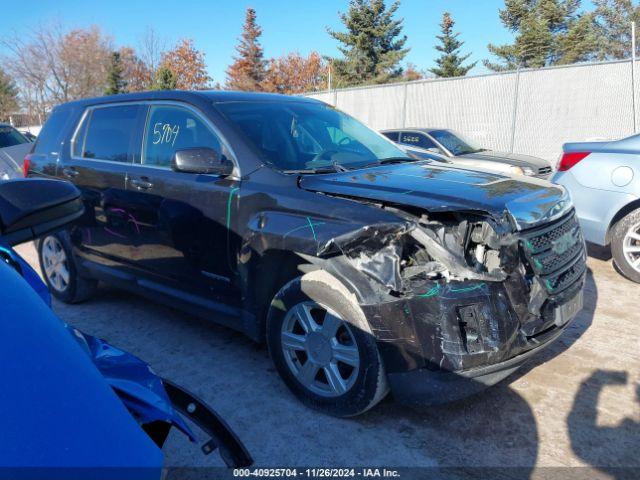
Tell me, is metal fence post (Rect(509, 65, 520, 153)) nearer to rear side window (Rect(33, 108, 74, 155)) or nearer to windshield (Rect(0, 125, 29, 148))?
windshield (Rect(0, 125, 29, 148))

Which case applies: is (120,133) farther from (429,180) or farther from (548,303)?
(548,303)

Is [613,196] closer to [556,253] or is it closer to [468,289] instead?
[556,253]

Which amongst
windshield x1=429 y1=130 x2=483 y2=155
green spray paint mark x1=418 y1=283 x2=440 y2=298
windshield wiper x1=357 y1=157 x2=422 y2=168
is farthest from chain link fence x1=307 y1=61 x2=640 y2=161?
green spray paint mark x1=418 y1=283 x2=440 y2=298

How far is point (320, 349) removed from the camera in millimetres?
2895

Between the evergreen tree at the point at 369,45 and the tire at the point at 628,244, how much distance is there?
33461mm

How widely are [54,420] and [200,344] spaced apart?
3048mm

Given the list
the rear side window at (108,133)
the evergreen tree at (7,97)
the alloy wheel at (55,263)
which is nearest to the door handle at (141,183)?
the rear side window at (108,133)

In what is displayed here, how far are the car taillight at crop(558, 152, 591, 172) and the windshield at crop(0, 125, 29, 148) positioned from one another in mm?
10468

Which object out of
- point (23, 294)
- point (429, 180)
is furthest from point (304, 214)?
point (23, 294)

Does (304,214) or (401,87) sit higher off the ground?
(401,87)

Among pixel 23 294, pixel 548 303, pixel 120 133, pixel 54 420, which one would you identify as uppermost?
pixel 120 133

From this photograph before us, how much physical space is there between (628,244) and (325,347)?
3983 mm

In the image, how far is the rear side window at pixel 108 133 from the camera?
4145 mm

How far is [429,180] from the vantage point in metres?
3.06
